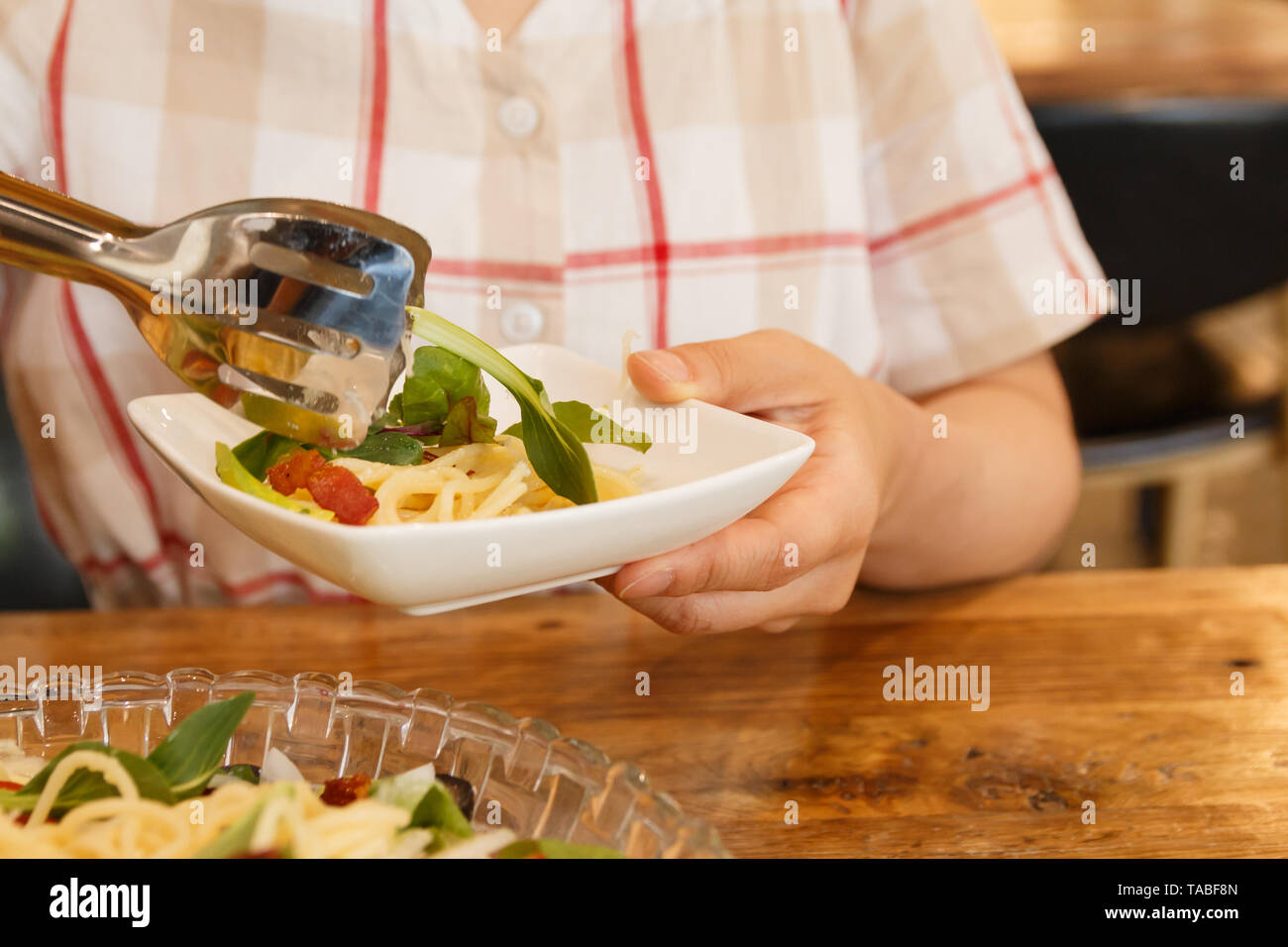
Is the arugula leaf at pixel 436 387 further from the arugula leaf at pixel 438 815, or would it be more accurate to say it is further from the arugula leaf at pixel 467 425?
the arugula leaf at pixel 438 815

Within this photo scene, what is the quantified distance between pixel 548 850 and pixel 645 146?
75cm

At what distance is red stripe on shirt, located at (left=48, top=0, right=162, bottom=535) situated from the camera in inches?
38.8

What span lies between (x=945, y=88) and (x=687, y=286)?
13.0 inches

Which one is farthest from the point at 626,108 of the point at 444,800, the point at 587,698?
the point at 444,800

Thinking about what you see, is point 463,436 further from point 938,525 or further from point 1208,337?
point 1208,337

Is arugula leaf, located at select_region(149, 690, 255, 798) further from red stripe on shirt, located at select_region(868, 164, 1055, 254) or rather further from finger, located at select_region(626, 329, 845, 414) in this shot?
red stripe on shirt, located at select_region(868, 164, 1055, 254)

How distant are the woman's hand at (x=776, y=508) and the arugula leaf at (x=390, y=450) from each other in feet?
0.47

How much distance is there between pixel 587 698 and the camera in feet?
2.65

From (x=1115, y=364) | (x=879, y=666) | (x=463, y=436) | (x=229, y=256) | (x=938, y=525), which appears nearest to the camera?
(x=229, y=256)

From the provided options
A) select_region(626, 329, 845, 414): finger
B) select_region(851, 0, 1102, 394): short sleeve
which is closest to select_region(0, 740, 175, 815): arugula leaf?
select_region(626, 329, 845, 414): finger

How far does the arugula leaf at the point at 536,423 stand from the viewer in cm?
61

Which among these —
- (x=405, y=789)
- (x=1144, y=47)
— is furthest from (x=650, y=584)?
(x=1144, y=47)

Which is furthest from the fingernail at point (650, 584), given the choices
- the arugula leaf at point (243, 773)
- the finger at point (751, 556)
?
the arugula leaf at point (243, 773)
